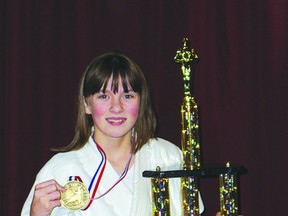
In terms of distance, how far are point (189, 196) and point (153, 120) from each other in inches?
19.7

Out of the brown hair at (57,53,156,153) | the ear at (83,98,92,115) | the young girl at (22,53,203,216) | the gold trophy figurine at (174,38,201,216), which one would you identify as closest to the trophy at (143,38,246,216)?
the gold trophy figurine at (174,38,201,216)

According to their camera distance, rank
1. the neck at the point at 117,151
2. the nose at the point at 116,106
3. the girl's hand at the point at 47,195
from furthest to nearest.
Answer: the neck at the point at 117,151, the nose at the point at 116,106, the girl's hand at the point at 47,195

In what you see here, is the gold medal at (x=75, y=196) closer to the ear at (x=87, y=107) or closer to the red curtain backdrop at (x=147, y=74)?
the ear at (x=87, y=107)

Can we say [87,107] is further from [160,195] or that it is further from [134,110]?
[160,195]

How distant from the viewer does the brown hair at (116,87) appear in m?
1.47

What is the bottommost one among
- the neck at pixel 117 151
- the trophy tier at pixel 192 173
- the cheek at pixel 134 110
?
the trophy tier at pixel 192 173

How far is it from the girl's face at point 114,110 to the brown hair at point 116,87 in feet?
0.06

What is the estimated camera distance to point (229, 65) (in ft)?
5.49

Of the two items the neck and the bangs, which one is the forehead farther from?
the neck

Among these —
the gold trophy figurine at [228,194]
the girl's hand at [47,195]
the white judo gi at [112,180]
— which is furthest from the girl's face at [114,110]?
the gold trophy figurine at [228,194]

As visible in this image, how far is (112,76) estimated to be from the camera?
1462 mm

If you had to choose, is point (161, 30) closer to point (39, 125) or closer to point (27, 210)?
point (39, 125)

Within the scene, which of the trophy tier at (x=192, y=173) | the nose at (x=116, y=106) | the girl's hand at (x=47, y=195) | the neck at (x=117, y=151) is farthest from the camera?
the neck at (x=117, y=151)

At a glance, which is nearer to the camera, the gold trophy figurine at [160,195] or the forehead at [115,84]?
the gold trophy figurine at [160,195]
